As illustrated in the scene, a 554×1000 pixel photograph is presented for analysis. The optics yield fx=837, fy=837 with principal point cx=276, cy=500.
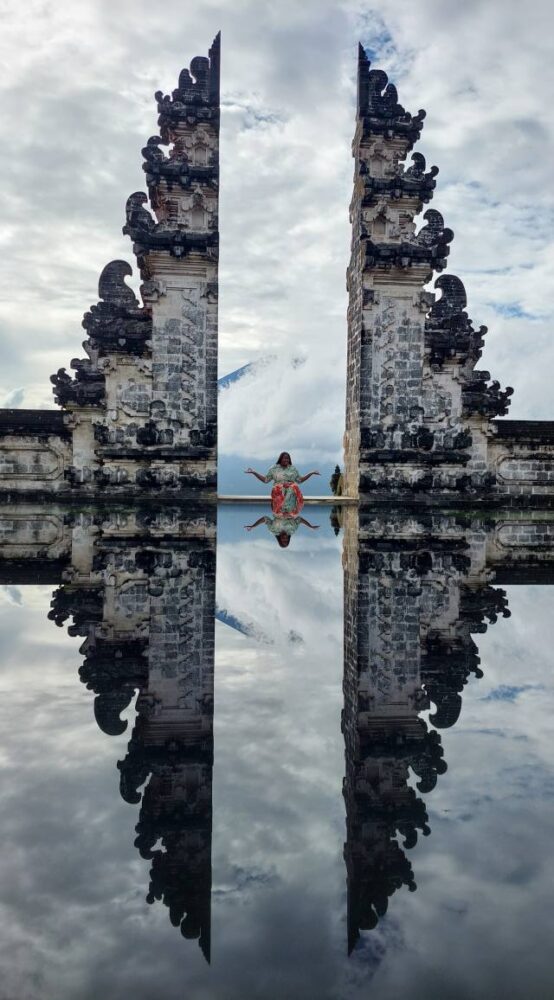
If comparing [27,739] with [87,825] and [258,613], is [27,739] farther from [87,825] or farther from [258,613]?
[258,613]

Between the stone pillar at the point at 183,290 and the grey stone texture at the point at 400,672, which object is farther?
the stone pillar at the point at 183,290

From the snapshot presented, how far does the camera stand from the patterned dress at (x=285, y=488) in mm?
16141

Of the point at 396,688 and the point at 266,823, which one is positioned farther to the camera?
the point at 396,688

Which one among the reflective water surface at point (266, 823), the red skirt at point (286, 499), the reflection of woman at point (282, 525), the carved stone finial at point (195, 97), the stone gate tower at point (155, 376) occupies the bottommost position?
the reflective water surface at point (266, 823)

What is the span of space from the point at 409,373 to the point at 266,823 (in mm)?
18024

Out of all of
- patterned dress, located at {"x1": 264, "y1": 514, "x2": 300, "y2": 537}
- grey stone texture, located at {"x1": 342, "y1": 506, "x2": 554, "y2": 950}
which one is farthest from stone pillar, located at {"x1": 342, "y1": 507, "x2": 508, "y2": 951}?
patterned dress, located at {"x1": 264, "y1": 514, "x2": 300, "y2": 537}

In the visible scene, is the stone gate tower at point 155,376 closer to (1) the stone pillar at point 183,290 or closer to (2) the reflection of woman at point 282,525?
(1) the stone pillar at point 183,290

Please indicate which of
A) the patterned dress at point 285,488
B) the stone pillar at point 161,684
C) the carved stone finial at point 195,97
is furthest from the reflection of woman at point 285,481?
the carved stone finial at point 195,97

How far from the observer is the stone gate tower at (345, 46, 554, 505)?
19.3m

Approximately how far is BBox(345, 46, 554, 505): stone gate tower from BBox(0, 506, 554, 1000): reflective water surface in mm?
14232

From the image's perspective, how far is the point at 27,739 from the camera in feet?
9.87

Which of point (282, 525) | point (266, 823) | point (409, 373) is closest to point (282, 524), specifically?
point (282, 525)

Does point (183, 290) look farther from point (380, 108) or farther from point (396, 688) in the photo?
point (396, 688)

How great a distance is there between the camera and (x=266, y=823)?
2264 millimetres
